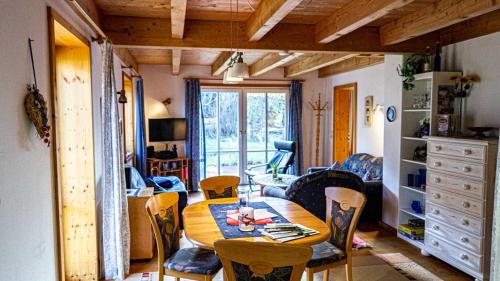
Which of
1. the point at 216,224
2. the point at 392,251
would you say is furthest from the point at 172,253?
the point at 392,251

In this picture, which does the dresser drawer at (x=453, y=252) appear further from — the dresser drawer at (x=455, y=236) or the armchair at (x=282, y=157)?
the armchair at (x=282, y=157)

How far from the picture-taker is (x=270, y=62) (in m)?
5.62

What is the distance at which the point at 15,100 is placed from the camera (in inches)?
63.8

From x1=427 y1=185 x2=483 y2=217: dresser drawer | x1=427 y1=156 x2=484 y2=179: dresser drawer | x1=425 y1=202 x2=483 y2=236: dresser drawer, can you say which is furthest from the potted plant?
x1=425 y1=202 x2=483 y2=236: dresser drawer

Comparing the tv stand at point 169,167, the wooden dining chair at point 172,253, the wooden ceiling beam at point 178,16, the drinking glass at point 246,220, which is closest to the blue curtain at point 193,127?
the tv stand at point 169,167

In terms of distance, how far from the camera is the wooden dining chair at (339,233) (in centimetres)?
254

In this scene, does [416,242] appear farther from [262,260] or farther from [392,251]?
[262,260]

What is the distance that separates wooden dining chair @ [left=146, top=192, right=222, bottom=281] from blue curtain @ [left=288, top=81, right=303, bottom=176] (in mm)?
5087

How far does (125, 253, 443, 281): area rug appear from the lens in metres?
3.38

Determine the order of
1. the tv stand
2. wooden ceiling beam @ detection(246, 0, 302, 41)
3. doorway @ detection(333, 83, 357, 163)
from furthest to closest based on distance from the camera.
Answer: doorway @ detection(333, 83, 357, 163)
the tv stand
wooden ceiling beam @ detection(246, 0, 302, 41)

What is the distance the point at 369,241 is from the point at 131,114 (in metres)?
4.30

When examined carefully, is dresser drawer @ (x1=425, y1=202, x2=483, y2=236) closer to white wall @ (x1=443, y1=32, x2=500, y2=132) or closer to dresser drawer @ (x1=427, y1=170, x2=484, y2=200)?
dresser drawer @ (x1=427, y1=170, x2=484, y2=200)

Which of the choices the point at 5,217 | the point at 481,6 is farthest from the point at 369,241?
the point at 5,217

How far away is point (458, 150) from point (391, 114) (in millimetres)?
1295
